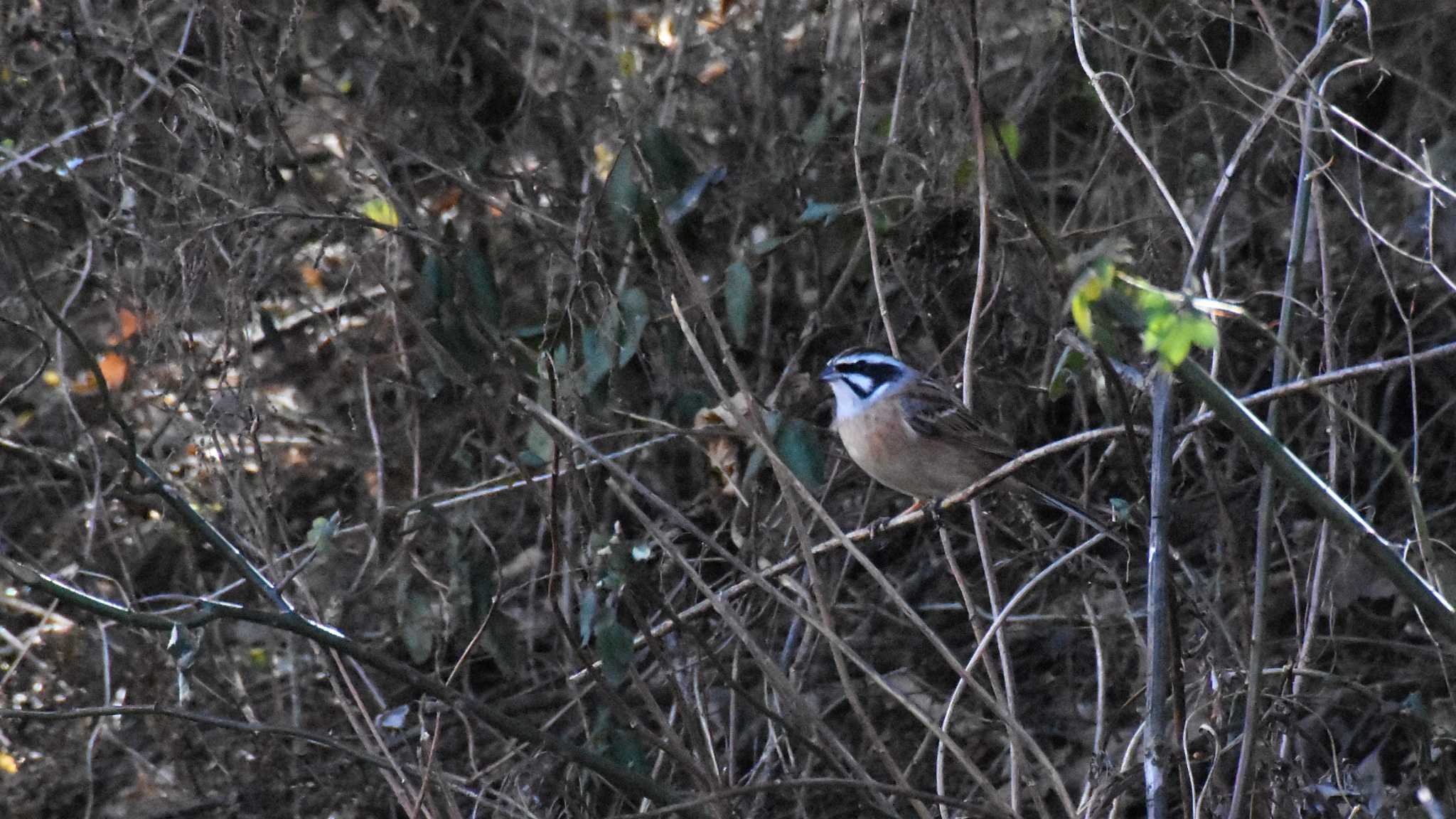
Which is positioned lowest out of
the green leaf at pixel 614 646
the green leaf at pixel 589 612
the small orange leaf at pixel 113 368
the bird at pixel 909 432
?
the small orange leaf at pixel 113 368

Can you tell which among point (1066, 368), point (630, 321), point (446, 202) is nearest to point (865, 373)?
point (630, 321)

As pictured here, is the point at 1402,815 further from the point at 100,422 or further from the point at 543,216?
the point at 100,422

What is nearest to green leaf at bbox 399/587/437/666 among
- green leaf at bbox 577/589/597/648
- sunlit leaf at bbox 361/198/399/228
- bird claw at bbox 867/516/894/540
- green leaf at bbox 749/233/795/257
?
green leaf at bbox 577/589/597/648

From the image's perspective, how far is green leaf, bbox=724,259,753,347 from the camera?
5.09 m

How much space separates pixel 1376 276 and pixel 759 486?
2557 mm

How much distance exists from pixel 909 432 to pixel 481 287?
1610 mm

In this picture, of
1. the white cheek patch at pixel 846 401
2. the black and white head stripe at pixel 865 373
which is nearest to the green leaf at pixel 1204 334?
the black and white head stripe at pixel 865 373

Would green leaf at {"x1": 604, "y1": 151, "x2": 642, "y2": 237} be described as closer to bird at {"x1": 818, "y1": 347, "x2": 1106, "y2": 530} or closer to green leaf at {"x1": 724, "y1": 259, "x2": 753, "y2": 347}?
green leaf at {"x1": 724, "y1": 259, "x2": 753, "y2": 347}

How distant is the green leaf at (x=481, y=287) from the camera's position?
208 inches

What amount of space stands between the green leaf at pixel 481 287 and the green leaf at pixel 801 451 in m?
1.24

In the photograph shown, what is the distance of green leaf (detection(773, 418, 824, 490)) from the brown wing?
40.0 inches

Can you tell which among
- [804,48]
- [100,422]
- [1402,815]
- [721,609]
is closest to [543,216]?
[804,48]

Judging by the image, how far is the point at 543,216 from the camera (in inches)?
233

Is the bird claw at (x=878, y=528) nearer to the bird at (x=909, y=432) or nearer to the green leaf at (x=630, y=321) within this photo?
the bird at (x=909, y=432)
